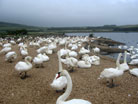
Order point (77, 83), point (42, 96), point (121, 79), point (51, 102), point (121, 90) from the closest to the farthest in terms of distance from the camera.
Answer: point (51, 102) → point (42, 96) → point (121, 90) → point (77, 83) → point (121, 79)

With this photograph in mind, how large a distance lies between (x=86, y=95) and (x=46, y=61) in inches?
284

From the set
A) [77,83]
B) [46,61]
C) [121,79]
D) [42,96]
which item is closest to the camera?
[42,96]

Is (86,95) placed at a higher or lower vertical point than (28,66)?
lower

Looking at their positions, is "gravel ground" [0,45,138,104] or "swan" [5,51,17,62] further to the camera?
"swan" [5,51,17,62]

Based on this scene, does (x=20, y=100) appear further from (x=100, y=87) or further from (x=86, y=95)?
(x=100, y=87)

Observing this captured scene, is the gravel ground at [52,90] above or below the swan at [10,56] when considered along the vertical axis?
below

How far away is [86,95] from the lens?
21.7 feet

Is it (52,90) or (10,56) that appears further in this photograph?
(10,56)

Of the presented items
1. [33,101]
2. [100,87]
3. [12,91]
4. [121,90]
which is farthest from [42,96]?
[121,90]

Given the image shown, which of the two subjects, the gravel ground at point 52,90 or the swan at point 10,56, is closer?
the gravel ground at point 52,90

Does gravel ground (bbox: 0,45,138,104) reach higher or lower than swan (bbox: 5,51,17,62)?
lower

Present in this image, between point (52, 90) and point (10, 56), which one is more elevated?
point (10, 56)

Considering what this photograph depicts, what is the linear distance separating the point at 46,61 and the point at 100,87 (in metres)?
6.68

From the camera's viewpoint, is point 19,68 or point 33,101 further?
point 19,68
